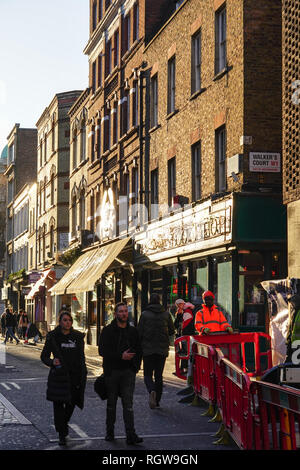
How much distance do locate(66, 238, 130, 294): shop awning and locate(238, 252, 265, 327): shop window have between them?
31.9 feet

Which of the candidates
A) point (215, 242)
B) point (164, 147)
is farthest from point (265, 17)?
point (164, 147)

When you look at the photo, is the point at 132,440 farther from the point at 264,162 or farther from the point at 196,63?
the point at 196,63

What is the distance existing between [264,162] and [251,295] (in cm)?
330

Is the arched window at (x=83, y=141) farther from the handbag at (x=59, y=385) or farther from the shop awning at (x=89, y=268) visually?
the handbag at (x=59, y=385)

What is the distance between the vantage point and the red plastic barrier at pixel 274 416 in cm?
726

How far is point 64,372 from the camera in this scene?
34.4 feet

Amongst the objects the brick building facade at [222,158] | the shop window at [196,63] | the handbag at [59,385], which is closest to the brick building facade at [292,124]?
the brick building facade at [222,158]

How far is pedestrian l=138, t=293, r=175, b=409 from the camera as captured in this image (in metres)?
→ 14.3

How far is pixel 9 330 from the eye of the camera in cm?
4169

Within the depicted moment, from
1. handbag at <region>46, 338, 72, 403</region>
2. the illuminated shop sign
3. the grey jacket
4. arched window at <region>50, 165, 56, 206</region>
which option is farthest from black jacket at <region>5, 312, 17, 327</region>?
handbag at <region>46, 338, 72, 403</region>

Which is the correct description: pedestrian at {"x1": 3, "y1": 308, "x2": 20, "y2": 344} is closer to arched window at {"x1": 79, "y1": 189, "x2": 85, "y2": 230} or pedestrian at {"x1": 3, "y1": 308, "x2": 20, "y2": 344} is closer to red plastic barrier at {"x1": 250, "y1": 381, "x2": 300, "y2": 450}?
arched window at {"x1": 79, "y1": 189, "x2": 85, "y2": 230}

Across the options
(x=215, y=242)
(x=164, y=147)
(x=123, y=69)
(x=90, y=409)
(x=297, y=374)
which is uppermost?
(x=123, y=69)
